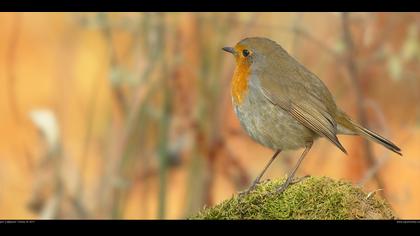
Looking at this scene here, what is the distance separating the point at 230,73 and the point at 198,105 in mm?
379

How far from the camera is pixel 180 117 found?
6.73 m

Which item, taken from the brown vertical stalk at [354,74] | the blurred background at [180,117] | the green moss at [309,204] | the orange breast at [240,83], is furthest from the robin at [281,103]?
the brown vertical stalk at [354,74]

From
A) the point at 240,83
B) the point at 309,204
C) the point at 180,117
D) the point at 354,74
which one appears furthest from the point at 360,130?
the point at 180,117

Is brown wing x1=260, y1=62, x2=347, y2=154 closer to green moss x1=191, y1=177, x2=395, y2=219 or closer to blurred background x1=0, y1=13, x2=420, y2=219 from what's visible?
green moss x1=191, y1=177, x2=395, y2=219

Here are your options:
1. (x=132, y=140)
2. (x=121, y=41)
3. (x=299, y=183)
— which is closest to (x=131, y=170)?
(x=132, y=140)

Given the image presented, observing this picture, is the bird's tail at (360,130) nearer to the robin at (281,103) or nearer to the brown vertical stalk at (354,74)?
the robin at (281,103)

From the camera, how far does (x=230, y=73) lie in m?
5.86

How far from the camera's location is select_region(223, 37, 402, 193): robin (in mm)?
3869

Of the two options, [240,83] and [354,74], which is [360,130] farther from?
[354,74]

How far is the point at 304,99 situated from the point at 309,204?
34.0 inches

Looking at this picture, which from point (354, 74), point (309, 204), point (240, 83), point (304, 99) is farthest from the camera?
point (354, 74)

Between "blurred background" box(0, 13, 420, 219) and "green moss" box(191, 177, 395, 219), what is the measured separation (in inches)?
71.8

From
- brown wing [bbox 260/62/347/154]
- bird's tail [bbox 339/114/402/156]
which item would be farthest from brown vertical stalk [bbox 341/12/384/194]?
brown wing [bbox 260/62/347/154]

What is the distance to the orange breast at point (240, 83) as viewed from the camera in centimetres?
397
